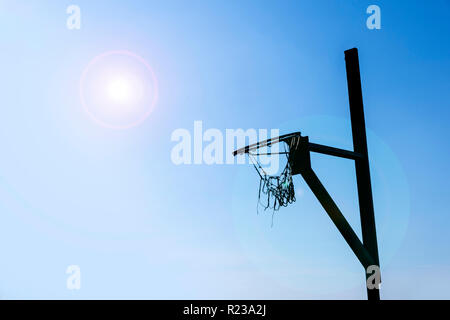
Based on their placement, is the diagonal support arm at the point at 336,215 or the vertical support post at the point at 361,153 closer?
the diagonal support arm at the point at 336,215

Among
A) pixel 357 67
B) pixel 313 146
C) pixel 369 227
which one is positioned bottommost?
pixel 369 227

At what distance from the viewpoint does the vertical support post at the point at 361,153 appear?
7.85m

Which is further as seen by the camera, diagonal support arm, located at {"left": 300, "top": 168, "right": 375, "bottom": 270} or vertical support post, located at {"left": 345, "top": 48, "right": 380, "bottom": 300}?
vertical support post, located at {"left": 345, "top": 48, "right": 380, "bottom": 300}

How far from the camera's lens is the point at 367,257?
7406mm

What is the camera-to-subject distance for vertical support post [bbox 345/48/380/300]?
7852 millimetres

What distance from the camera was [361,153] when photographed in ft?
26.9

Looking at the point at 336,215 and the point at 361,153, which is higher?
the point at 361,153

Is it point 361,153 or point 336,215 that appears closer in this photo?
point 336,215
